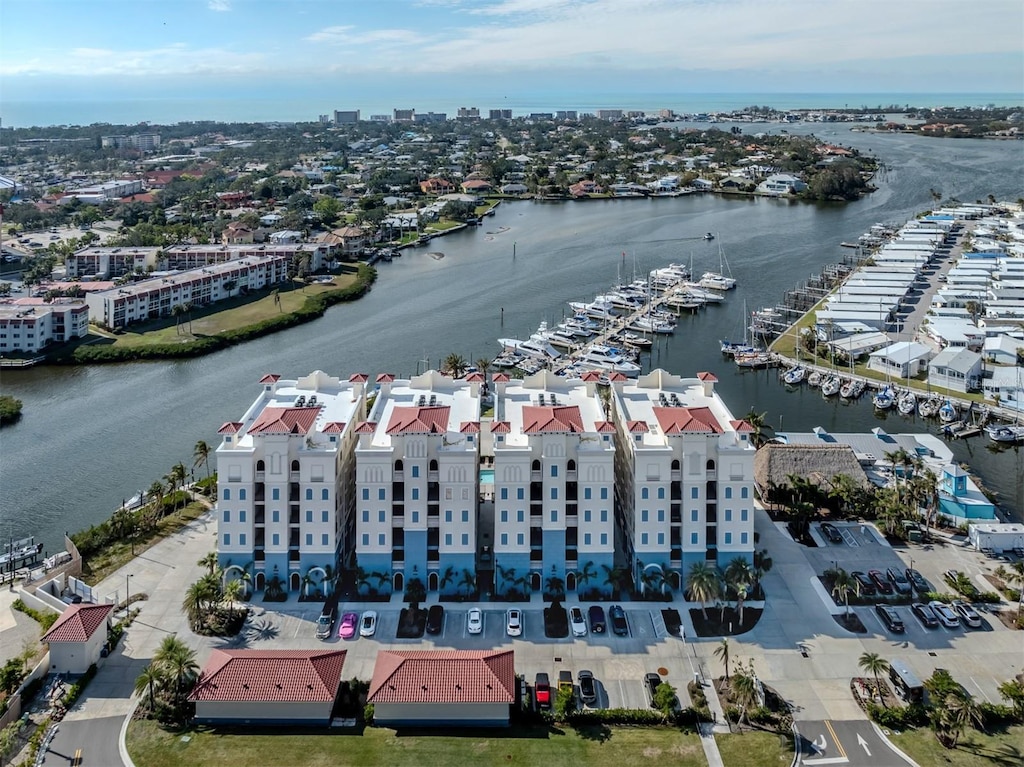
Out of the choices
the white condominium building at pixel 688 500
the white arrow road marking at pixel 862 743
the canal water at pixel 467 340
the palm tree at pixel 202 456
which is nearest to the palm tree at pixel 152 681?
the canal water at pixel 467 340

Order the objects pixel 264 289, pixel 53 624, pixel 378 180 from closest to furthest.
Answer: pixel 53 624 < pixel 264 289 < pixel 378 180

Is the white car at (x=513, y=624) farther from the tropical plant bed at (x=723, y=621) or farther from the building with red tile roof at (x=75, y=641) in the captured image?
the building with red tile roof at (x=75, y=641)

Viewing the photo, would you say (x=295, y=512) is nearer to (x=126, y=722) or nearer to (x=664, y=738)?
(x=126, y=722)

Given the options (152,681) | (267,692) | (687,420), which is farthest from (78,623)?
(687,420)

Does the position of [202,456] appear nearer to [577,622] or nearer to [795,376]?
[577,622]

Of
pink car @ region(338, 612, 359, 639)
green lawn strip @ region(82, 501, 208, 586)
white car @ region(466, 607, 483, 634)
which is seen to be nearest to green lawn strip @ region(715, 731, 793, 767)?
white car @ region(466, 607, 483, 634)

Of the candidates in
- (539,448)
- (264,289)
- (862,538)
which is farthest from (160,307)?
(862,538)
